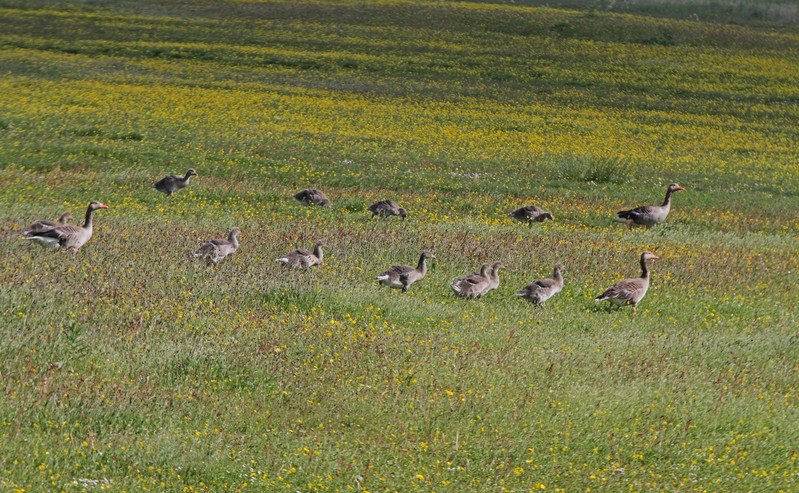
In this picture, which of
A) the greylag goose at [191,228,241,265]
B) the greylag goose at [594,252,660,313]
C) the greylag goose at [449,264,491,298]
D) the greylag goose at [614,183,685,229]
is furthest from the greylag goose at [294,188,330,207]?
the greylag goose at [594,252,660,313]

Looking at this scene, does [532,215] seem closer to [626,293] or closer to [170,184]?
[626,293]

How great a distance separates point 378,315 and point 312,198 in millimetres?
9604

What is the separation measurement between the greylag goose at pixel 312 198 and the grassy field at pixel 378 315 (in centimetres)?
38

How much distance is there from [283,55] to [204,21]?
1633 centimetres

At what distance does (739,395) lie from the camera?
1009 centimetres

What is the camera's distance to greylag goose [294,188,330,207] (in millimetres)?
20578

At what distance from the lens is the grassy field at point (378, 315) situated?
775cm

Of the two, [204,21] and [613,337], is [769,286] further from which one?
[204,21]

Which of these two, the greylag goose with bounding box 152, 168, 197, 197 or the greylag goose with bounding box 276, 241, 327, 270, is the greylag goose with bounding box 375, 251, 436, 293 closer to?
the greylag goose with bounding box 276, 241, 327, 270

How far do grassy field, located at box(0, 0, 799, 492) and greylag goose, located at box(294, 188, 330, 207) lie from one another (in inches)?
14.8

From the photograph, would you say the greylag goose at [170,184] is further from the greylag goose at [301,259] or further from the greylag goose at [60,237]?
the greylag goose at [301,259]

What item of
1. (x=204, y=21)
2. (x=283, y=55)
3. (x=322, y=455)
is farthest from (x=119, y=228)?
(x=204, y=21)

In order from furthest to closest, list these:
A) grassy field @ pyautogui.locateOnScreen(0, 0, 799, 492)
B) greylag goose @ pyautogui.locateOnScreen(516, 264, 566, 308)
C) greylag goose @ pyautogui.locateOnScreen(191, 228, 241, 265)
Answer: greylag goose @ pyautogui.locateOnScreen(191, 228, 241, 265) → greylag goose @ pyautogui.locateOnScreen(516, 264, 566, 308) → grassy field @ pyautogui.locateOnScreen(0, 0, 799, 492)

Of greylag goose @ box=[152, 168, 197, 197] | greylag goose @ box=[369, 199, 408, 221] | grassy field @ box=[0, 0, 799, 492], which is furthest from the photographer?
greylag goose @ box=[152, 168, 197, 197]
